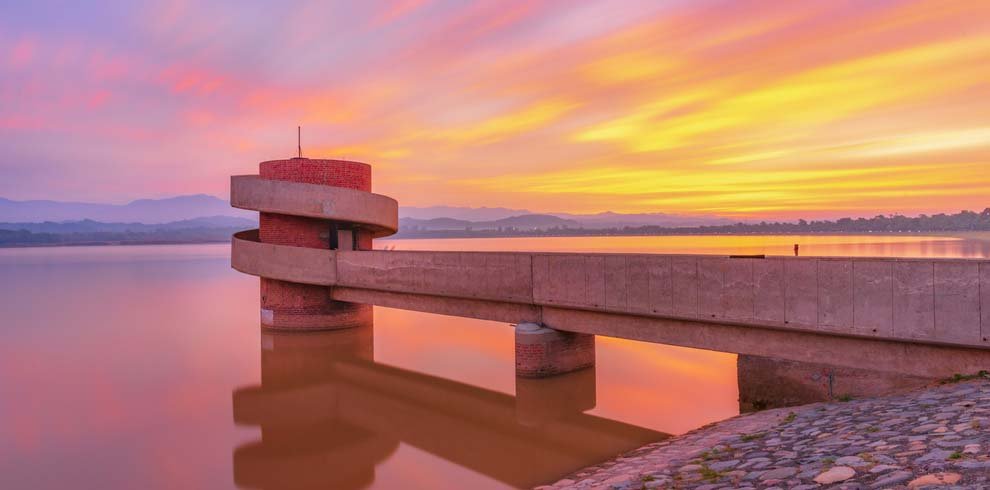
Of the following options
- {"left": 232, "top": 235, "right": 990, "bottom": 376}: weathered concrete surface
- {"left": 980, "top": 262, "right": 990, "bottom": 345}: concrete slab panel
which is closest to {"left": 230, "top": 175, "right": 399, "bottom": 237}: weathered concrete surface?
{"left": 232, "top": 235, "right": 990, "bottom": 376}: weathered concrete surface

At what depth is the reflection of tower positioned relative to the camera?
7.25 meters

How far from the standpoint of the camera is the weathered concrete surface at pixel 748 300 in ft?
22.0

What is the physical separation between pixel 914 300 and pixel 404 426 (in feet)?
22.9

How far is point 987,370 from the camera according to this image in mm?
6473

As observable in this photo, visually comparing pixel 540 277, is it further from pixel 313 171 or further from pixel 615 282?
pixel 313 171

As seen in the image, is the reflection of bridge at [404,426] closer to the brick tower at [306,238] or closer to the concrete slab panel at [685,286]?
the concrete slab panel at [685,286]

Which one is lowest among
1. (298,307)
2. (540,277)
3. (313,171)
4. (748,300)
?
(298,307)

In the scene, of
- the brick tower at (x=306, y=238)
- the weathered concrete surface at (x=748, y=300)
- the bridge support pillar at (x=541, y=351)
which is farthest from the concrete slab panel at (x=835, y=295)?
the brick tower at (x=306, y=238)

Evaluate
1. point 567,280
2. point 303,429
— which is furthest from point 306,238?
point 567,280

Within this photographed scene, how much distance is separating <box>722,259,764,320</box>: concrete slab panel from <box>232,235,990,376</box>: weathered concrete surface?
0.01 m

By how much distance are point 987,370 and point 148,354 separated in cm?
1667

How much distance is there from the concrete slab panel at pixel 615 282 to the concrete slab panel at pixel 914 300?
3672mm

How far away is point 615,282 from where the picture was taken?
380 inches

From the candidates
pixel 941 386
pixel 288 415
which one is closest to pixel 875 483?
pixel 941 386
